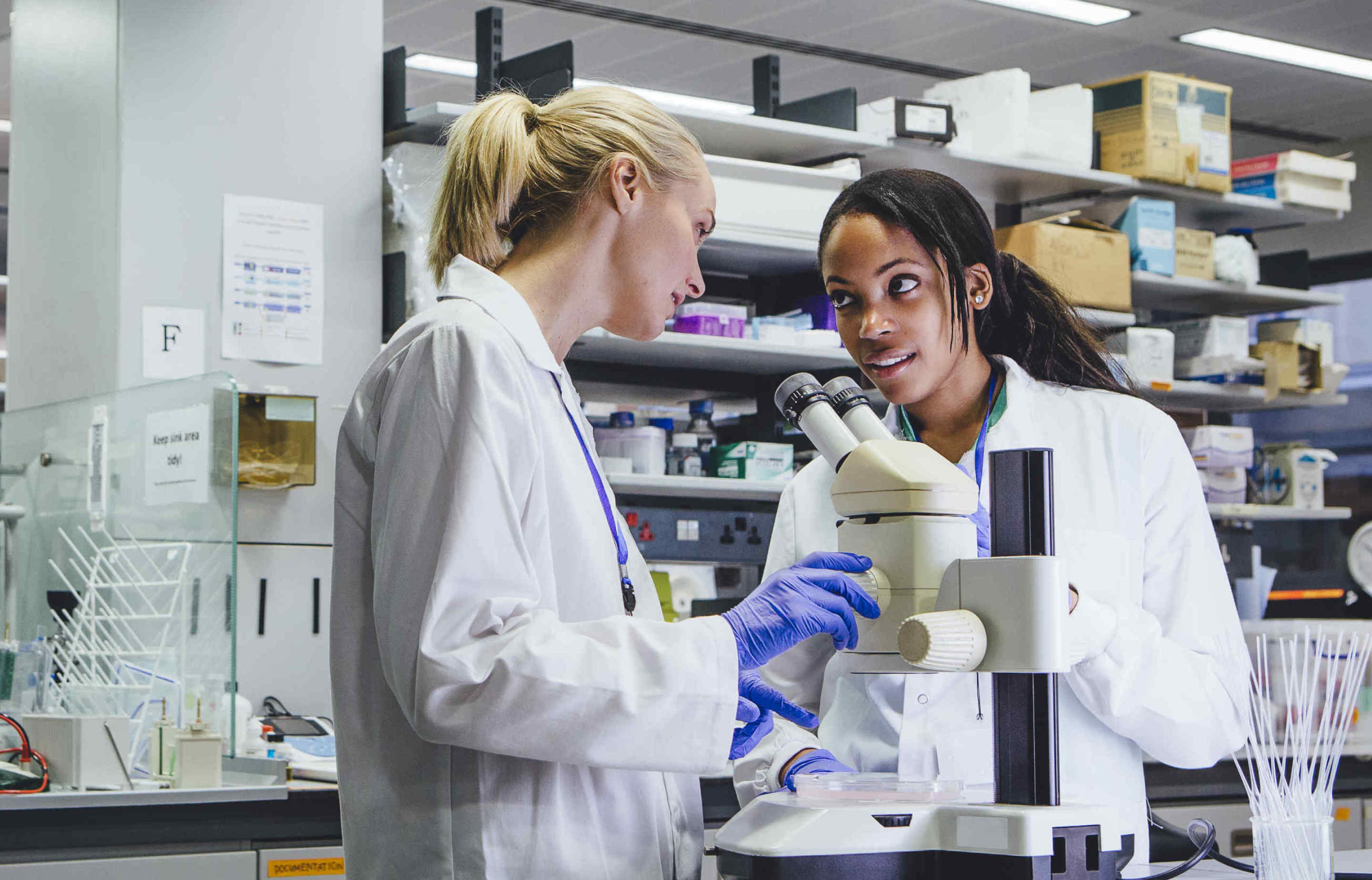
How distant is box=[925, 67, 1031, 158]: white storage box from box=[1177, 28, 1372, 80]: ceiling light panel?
7.94ft

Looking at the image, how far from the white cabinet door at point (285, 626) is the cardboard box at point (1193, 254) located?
107 inches

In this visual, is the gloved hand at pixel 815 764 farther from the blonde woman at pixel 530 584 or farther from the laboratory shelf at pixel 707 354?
the laboratory shelf at pixel 707 354

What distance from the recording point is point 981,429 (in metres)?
1.88

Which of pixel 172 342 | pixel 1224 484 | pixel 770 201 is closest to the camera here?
pixel 172 342

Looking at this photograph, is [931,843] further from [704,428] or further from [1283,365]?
[1283,365]

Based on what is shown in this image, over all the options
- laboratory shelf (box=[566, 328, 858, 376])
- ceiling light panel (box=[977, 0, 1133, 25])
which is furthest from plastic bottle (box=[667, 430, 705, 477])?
ceiling light panel (box=[977, 0, 1133, 25])

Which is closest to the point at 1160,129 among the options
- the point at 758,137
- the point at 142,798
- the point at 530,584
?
the point at 758,137

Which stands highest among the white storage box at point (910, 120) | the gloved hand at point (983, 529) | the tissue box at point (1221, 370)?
the white storage box at point (910, 120)

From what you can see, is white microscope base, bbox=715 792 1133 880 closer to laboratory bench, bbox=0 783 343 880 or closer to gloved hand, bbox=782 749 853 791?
gloved hand, bbox=782 749 853 791

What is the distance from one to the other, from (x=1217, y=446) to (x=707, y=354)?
1.81 meters

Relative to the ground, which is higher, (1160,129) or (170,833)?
(1160,129)

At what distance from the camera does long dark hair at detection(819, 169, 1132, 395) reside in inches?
72.1

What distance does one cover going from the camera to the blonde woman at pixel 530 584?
113cm

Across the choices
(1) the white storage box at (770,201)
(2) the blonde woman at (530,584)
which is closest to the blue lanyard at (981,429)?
(2) the blonde woman at (530,584)
